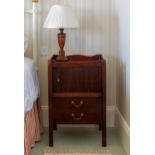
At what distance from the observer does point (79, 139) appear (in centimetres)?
301

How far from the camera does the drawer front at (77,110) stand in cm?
279

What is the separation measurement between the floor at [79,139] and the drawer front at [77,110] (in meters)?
0.22

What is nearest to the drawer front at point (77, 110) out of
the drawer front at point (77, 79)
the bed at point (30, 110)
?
the drawer front at point (77, 79)

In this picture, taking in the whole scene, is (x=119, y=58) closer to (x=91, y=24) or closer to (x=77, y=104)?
(x=91, y=24)

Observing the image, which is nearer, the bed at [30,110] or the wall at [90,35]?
the bed at [30,110]

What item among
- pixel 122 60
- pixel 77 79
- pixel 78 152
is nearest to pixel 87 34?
pixel 122 60

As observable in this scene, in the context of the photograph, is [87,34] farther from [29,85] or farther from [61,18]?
[29,85]

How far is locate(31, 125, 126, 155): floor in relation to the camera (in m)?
2.76

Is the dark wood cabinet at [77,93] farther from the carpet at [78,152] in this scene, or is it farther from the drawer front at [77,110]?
the carpet at [78,152]

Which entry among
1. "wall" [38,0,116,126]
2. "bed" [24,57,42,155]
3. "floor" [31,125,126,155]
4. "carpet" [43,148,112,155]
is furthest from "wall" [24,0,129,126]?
"carpet" [43,148,112,155]

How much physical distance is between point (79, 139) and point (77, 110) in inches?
14.5
